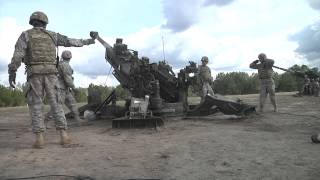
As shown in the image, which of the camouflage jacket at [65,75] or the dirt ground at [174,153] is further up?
the camouflage jacket at [65,75]

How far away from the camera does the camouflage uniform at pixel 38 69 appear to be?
8.51 metres

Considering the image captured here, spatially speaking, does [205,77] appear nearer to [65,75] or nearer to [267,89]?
[267,89]

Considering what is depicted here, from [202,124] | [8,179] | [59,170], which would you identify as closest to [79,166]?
[59,170]

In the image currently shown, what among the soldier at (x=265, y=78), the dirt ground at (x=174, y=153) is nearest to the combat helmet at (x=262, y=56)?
the soldier at (x=265, y=78)

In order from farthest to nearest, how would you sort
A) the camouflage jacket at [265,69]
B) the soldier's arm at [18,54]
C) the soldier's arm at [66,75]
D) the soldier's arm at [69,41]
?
the camouflage jacket at [265,69], the soldier's arm at [66,75], the soldier's arm at [69,41], the soldier's arm at [18,54]

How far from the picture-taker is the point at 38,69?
8.56 meters

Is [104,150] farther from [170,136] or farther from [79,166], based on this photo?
[170,136]

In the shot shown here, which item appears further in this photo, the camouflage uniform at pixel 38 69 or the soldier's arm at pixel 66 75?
the soldier's arm at pixel 66 75

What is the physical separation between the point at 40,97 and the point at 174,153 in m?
2.60

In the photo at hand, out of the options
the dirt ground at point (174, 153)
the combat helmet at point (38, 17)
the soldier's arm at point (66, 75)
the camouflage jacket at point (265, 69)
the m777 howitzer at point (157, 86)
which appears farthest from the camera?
the camouflage jacket at point (265, 69)

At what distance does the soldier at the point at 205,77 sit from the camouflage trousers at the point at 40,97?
7.88 m

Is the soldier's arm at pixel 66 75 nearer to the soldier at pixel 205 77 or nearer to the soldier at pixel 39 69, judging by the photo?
the soldier at pixel 39 69

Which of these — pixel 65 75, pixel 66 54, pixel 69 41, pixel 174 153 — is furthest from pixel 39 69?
pixel 66 54

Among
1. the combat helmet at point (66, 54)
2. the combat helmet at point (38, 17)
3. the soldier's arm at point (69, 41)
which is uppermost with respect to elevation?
the combat helmet at point (38, 17)
